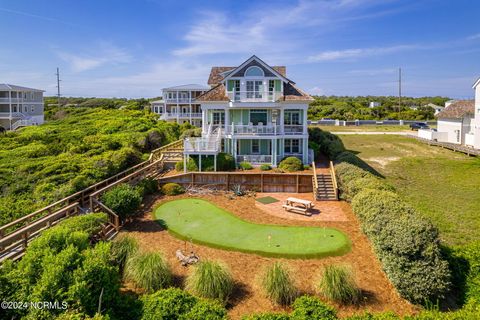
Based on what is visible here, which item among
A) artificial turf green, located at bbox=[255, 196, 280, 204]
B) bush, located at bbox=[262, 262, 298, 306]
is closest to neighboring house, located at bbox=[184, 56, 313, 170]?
artificial turf green, located at bbox=[255, 196, 280, 204]

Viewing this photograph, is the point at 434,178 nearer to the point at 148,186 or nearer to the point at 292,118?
the point at 292,118

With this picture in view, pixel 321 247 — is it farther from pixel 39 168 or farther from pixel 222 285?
pixel 39 168

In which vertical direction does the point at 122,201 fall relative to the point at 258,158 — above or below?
below

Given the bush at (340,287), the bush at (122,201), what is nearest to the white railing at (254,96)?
the bush at (122,201)

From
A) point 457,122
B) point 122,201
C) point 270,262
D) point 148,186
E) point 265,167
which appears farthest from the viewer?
point 457,122

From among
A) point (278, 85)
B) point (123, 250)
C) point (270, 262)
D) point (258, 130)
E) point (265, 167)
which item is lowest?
point (270, 262)

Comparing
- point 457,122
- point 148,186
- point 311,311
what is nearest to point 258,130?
point 148,186
